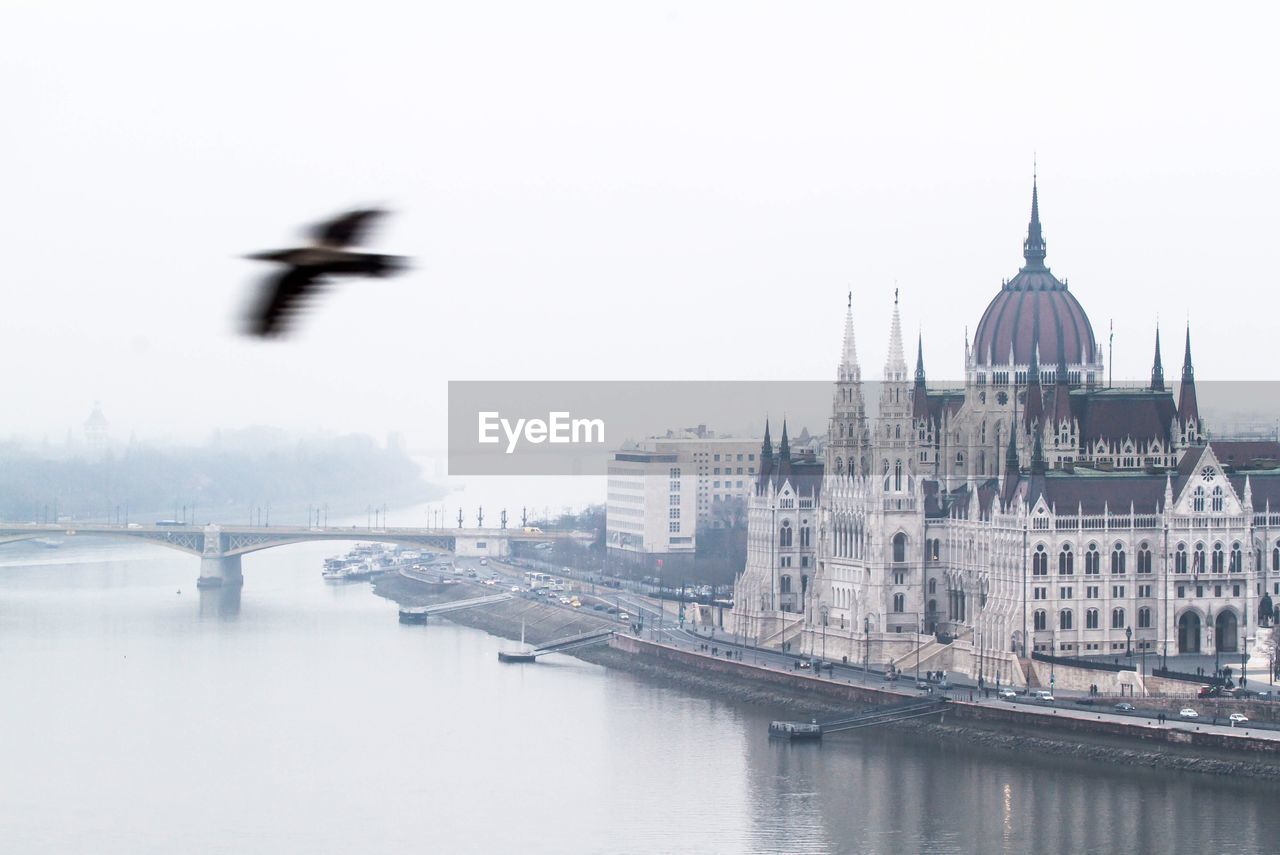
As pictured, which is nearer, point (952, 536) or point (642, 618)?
point (952, 536)

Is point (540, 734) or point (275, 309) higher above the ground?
point (275, 309)

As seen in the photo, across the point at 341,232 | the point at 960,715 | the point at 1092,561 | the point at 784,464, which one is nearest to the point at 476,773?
the point at 960,715

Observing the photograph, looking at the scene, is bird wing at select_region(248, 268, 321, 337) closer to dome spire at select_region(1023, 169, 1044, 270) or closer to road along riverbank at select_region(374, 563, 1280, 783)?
road along riverbank at select_region(374, 563, 1280, 783)

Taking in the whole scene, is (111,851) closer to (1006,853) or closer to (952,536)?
(1006,853)

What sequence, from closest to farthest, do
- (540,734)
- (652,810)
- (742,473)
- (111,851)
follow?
1. (111,851)
2. (652,810)
3. (540,734)
4. (742,473)

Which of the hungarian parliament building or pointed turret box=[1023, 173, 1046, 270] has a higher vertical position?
pointed turret box=[1023, 173, 1046, 270]

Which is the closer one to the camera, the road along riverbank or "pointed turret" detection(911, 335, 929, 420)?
the road along riverbank

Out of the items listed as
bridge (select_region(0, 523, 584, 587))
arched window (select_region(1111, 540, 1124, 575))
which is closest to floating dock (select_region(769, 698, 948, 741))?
arched window (select_region(1111, 540, 1124, 575))

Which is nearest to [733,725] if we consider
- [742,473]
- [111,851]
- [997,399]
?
[997,399]
